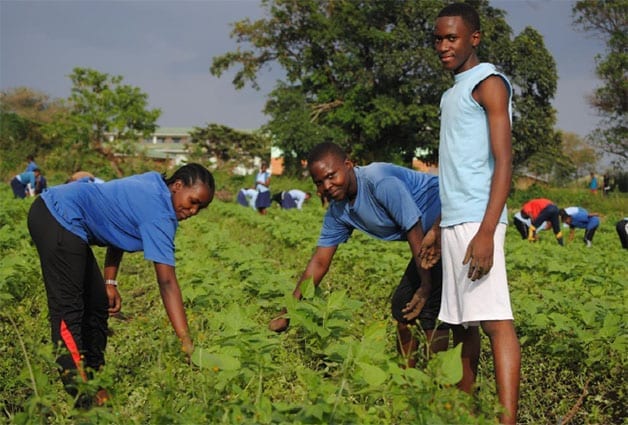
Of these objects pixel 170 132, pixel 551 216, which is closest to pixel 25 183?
pixel 551 216

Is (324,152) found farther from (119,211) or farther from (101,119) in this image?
(101,119)

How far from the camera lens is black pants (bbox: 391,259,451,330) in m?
3.35

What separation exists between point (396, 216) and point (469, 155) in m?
0.56

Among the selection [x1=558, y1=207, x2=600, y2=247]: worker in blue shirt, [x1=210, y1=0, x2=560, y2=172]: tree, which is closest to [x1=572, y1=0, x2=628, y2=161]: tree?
[x1=210, y1=0, x2=560, y2=172]: tree

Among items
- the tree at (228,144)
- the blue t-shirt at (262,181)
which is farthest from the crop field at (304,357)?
the tree at (228,144)

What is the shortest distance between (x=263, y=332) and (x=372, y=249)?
596 cm

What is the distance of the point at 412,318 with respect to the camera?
3.34 meters

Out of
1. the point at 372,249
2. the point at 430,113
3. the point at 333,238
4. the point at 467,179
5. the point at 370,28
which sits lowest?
the point at 372,249

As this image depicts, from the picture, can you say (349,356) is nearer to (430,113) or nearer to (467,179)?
(467,179)

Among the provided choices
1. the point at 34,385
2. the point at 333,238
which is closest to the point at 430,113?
the point at 333,238

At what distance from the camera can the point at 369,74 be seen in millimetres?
28766

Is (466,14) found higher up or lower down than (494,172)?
higher up

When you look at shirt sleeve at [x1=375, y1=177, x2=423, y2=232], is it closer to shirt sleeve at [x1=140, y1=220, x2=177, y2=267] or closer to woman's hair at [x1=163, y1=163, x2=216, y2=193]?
woman's hair at [x1=163, y1=163, x2=216, y2=193]

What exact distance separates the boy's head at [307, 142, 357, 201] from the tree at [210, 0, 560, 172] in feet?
79.9
